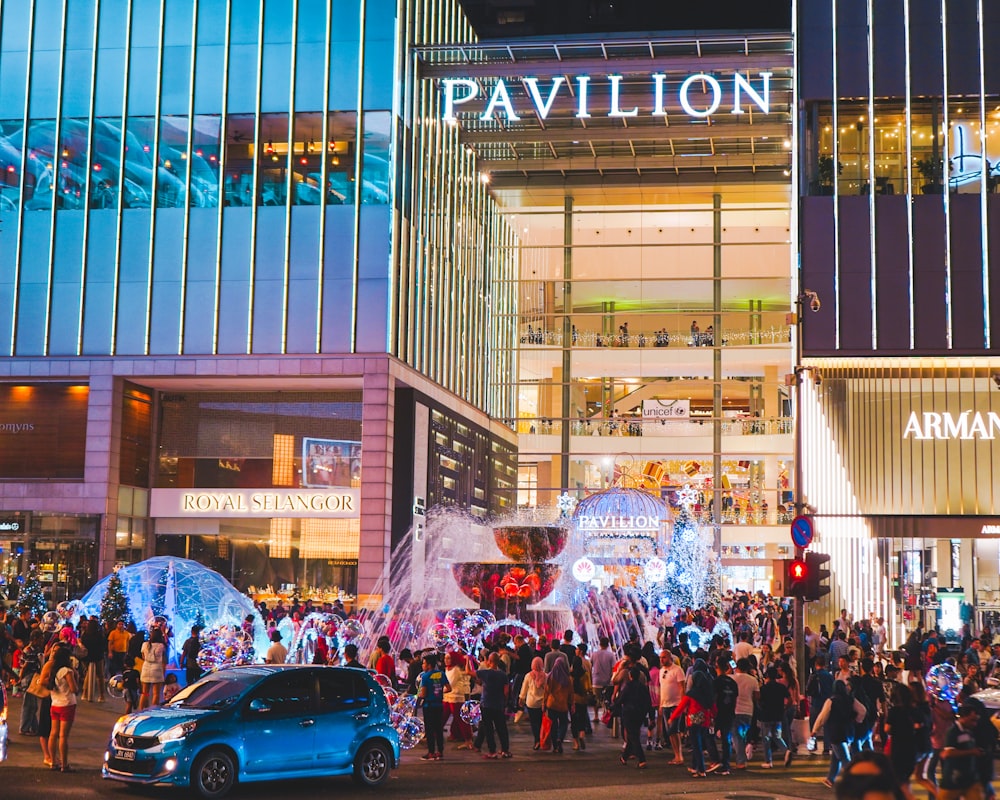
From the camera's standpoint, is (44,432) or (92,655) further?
(44,432)

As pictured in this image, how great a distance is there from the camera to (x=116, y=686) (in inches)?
855

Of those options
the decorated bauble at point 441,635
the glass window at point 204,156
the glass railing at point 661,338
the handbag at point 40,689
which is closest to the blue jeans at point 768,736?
the decorated bauble at point 441,635

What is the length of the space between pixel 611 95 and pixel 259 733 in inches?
1153

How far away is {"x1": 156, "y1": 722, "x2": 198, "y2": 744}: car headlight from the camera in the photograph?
13.5m

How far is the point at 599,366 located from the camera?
57.3 metres

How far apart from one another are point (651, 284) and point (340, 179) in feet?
75.7

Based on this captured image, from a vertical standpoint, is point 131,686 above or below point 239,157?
below

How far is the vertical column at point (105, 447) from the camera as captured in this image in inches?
1421

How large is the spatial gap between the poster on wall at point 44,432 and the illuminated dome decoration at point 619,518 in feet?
47.0

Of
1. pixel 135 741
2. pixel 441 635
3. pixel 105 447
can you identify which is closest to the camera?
pixel 135 741

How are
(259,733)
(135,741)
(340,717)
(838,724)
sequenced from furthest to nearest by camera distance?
(838,724) → (340,717) → (259,733) → (135,741)

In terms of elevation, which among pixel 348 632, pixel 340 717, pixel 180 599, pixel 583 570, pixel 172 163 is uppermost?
pixel 172 163

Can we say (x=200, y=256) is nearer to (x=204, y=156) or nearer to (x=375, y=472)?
(x=204, y=156)

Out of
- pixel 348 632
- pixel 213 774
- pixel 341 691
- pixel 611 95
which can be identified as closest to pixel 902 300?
pixel 611 95
